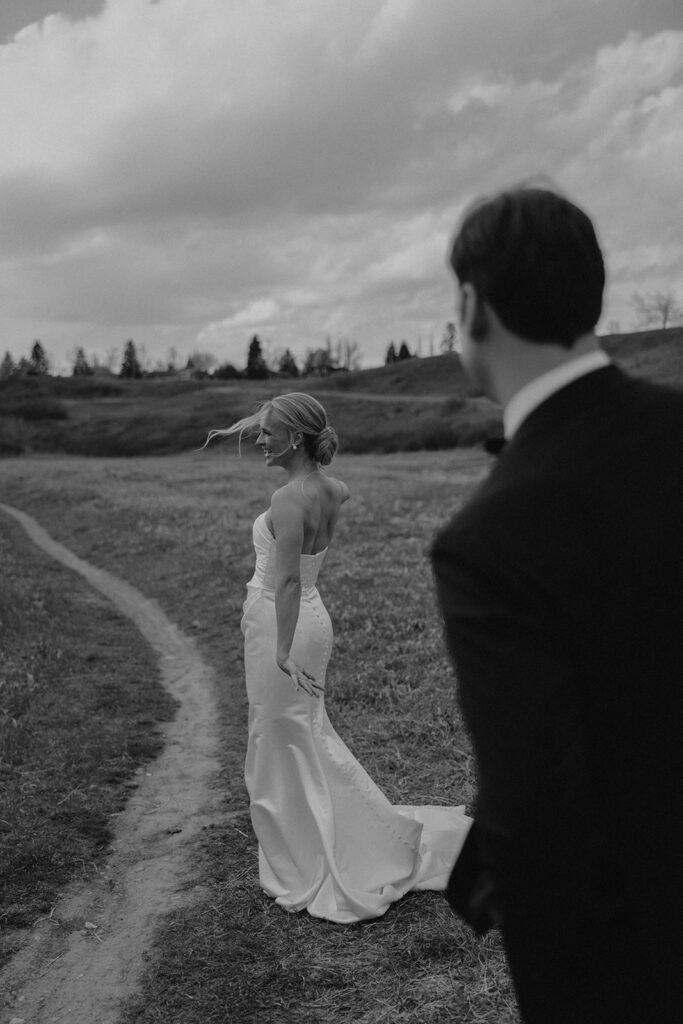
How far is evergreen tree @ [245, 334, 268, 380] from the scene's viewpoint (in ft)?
487

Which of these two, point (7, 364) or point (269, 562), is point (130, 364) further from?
point (269, 562)

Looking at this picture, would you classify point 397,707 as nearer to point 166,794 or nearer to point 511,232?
point 166,794

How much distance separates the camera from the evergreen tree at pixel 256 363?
148500 millimetres

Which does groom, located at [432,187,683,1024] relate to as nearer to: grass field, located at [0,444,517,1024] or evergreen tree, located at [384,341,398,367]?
grass field, located at [0,444,517,1024]

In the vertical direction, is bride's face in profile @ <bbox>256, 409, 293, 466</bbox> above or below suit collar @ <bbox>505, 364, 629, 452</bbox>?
below

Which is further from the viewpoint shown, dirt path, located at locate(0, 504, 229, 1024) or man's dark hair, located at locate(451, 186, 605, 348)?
dirt path, located at locate(0, 504, 229, 1024)

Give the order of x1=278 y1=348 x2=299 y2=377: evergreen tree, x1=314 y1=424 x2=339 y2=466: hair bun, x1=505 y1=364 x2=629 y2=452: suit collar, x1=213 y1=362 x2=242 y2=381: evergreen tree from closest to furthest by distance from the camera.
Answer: x1=505 y1=364 x2=629 y2=452: suit collar, x1=314 y1=424 x2=339 y2=466: hair bun, x1=213 y1=362 x2=242 y2=381: evergreen tree, x1=278 y1=348 x2=299 y2=377: evergreen tree

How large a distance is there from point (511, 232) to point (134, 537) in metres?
24.3

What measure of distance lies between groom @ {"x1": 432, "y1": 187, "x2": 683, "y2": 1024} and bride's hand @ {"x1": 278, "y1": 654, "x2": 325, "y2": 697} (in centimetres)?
398

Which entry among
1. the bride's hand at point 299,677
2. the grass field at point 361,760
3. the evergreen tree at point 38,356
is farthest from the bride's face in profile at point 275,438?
the evergreen tree at point 38,356

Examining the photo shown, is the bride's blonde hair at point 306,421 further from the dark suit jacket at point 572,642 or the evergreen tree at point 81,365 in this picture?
the evergreen tree at point 81,365

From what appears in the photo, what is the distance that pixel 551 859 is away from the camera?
1914 millimetres

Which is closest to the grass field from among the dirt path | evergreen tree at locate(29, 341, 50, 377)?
the dirt path

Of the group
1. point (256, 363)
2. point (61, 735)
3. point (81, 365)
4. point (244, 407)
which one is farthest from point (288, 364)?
point (61, 735)
